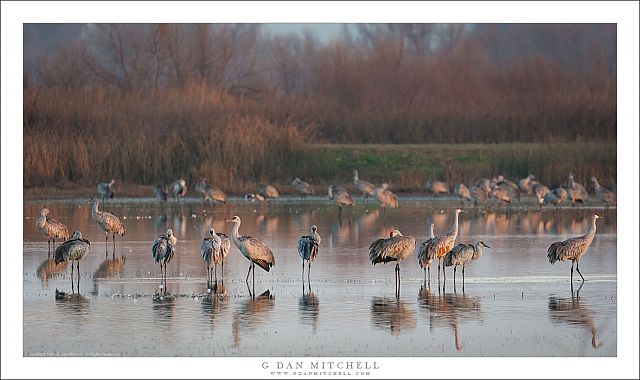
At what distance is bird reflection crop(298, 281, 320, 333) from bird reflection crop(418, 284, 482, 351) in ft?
3.96

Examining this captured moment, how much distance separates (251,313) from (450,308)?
7.37 feet

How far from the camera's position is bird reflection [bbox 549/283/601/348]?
12.3m

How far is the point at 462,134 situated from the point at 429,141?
3.39ft

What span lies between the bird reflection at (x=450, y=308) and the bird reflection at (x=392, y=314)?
22cm

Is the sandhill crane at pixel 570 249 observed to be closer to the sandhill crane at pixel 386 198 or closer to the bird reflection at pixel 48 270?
the bird reflection at pixel 48 270

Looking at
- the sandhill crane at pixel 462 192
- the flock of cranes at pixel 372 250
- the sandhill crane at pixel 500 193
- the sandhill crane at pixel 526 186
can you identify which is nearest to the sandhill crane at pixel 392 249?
the flock of cranes at pixel 372 250

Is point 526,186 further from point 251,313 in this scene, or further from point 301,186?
point 251,313

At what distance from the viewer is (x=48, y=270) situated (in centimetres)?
1599

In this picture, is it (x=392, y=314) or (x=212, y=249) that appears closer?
(x=392, y=314)

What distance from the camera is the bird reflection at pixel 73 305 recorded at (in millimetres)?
12772

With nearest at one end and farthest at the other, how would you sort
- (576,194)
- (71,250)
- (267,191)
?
1. (71,250)
2. (576,194)
3. (267,191)

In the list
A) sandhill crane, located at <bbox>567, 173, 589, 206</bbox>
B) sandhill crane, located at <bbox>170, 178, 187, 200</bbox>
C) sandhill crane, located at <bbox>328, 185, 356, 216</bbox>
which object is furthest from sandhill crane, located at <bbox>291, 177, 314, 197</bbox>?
sandhill crane, located at <bbox>567, 173, 589, 206</bbox>

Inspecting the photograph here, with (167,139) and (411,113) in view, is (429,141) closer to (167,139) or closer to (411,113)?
(411,113)

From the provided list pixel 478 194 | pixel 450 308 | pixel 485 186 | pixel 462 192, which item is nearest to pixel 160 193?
pixel 462 192
